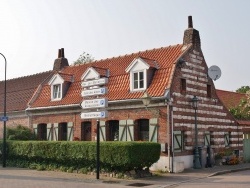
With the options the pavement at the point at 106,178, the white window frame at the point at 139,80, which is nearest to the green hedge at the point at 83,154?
the pavement at the point at 106,178

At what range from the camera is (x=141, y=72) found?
23375 millimetres

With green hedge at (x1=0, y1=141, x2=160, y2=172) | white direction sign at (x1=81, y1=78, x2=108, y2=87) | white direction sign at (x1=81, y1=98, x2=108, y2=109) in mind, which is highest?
white direction sign at (x1=81, y1=78, x2=108, y2=87)

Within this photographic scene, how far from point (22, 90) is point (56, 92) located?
5.90m

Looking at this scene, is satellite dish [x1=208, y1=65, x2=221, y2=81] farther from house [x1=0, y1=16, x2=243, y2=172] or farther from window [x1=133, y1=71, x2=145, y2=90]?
window [x1=133, y1=71, x2=145, y2=90]

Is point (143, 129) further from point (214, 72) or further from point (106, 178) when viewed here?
point (214, 72)

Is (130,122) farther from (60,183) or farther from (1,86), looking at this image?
(1,86)

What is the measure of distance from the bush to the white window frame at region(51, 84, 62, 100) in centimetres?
320

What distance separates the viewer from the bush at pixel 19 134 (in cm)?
2645

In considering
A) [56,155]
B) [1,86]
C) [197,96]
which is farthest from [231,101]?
[1,86]

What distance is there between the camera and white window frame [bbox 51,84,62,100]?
93.6ft

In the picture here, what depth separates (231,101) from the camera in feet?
116

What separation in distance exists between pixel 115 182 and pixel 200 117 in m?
9.36

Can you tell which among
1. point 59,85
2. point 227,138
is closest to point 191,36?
point 227,138

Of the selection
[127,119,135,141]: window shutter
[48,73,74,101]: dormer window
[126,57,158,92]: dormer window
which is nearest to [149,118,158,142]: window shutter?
[127,119,135,141]: window shutter
